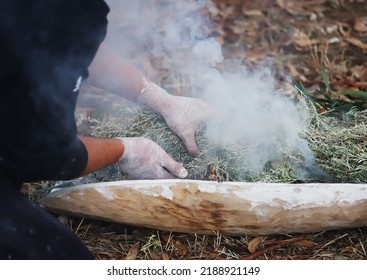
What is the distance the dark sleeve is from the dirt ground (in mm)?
418

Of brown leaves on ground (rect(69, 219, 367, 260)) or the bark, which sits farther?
brown leaves on ground (rect(69, 219, 367, 260))

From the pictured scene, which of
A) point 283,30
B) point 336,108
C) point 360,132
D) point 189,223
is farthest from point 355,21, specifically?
point 189,223

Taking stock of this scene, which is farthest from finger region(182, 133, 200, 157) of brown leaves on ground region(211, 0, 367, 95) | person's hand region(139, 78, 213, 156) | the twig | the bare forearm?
brown leaves on ground region(211, 0, 367, 95)

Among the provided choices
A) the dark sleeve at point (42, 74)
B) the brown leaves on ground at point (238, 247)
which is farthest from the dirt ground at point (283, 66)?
the dark sleeve at point (42, 74)

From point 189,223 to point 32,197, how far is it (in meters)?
0.61

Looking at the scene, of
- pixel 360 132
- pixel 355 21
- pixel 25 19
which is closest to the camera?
pixel 25 19

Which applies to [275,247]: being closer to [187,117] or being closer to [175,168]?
[175,168]

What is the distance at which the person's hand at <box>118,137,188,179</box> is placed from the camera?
78.8 inches

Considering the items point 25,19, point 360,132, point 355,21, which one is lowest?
point 355,21

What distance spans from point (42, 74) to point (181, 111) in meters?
0.55

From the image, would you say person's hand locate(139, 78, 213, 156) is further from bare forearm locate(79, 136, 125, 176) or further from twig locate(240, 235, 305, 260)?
twig locate(240, 235, 305, 260)

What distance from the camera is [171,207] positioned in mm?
1914

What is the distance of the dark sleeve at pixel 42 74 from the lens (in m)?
1.66

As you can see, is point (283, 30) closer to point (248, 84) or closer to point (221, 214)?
point (248, 84)
